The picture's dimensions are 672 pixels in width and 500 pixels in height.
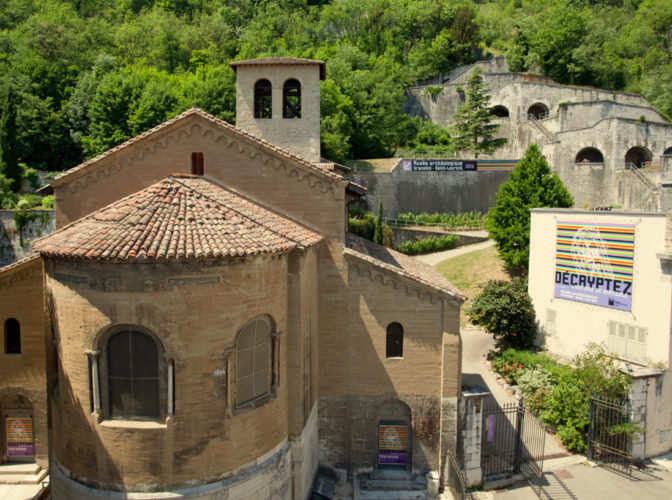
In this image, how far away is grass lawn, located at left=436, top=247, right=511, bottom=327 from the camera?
117ft

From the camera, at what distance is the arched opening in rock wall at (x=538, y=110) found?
63.5 meters

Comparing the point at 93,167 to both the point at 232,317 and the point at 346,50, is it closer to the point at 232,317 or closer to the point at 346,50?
the point at 232,317

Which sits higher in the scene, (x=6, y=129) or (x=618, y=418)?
(x=6, y=129)

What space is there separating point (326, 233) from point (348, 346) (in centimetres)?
392

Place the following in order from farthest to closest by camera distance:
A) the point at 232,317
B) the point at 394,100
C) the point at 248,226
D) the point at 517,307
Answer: the point at 394,100, the point at 517,307, the point at 248,226, the point at 232,317

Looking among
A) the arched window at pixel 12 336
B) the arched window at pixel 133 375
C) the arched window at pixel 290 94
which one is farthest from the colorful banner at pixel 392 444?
the arched window at pixel 12 336

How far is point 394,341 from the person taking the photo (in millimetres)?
16891

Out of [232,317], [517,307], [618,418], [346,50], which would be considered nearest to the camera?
[232,317]

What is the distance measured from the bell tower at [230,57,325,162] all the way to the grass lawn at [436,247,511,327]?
18.6 meters

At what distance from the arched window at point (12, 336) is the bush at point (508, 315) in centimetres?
2130

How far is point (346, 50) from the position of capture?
6938 centimetres

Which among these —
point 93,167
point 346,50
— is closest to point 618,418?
point 93,167

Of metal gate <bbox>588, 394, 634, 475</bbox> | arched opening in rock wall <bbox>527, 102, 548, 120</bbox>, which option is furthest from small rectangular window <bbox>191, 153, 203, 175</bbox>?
arched opening in rock wall <bbox>527, 102, 548, 120</bbox>

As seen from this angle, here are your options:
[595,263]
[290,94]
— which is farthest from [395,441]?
[290,94]
